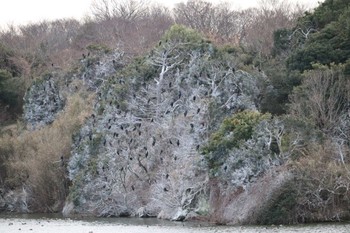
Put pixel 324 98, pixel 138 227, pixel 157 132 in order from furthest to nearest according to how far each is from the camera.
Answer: pixel 157 132
pixel 324 98
pixel 138 227

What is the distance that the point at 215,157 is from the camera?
45.8 metres

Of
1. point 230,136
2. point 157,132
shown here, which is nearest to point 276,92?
point 157,132

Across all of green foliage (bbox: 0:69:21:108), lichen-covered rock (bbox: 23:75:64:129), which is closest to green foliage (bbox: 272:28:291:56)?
lichen-covered rock (bbox: 23:75:64:129)

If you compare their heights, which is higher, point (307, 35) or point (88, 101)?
point (307, 35)

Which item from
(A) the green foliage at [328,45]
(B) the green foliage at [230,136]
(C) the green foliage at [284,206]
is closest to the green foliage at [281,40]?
(A) the green foliage at [328,45]

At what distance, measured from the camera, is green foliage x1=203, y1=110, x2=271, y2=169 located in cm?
4472

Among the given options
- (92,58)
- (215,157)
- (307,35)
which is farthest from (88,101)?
(215,157)

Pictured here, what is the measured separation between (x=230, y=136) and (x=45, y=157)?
21891 mm

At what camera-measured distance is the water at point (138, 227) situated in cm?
3619

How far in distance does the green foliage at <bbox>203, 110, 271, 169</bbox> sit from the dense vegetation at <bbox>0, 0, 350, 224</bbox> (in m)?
0.07

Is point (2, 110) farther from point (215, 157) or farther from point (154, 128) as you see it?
point (215, 157)

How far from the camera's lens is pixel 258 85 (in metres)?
55.9

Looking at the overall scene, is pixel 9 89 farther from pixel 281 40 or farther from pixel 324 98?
pixel 324 98

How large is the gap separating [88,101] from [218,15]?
29.4m
